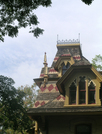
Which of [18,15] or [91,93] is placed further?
[91,93]

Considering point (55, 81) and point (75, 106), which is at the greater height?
point (55, 81)

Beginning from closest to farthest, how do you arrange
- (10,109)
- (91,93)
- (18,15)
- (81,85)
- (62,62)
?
(18,15)
(91,93)
(81,85)
(62,62)
(10,109)

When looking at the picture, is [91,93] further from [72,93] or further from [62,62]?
[62,62]

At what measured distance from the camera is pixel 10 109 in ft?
68.6

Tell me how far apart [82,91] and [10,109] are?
8315 mm

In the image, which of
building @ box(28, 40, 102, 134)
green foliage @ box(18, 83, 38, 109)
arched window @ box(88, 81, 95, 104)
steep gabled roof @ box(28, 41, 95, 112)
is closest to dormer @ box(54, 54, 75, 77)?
steep gabled roof @ box(28, 41, 95, 112)

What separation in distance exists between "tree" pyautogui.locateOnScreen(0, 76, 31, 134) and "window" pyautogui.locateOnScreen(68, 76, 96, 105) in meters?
6.92

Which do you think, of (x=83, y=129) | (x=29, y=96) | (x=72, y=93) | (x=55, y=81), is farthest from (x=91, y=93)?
(x=29, y=96)

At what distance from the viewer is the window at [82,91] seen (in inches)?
579

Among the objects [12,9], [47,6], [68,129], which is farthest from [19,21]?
[68,129]

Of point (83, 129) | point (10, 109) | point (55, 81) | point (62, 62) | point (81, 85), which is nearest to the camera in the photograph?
point (83, 129)

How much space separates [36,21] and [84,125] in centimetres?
737

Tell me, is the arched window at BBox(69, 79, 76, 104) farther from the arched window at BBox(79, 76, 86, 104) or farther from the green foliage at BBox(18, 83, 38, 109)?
the green foliage at BBox(18, 83, 38, 109)

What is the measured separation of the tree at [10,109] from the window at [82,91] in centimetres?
692
